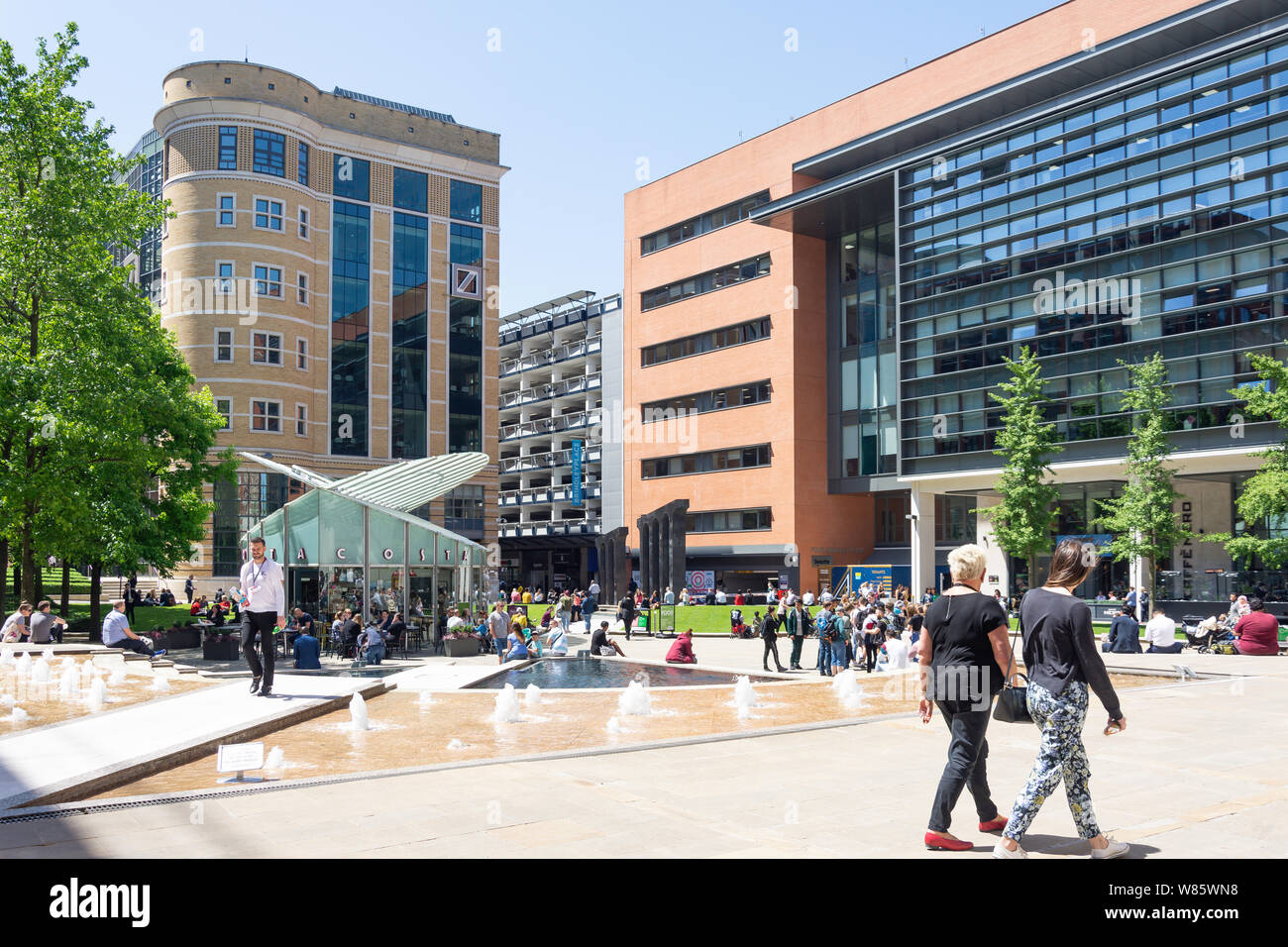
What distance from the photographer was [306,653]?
2005cm

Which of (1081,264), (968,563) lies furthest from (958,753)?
(1081,264)

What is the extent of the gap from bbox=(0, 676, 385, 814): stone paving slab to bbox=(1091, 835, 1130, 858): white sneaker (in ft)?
24.5

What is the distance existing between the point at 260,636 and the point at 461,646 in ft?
43.3

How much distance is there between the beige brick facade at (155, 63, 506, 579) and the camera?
57.7 metres

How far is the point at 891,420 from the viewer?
183 feet

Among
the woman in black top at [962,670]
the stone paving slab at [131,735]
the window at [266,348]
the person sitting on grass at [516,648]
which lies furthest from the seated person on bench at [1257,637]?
the window at [266,348]

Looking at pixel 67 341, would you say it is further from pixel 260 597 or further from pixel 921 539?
pixel 921 539

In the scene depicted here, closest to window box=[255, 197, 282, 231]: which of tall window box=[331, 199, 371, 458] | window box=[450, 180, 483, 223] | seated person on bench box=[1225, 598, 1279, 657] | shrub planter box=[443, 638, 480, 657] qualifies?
tall window box=[331, 199, 371, 458]

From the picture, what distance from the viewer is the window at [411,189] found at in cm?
6612

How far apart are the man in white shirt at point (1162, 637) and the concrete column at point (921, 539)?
2530cm

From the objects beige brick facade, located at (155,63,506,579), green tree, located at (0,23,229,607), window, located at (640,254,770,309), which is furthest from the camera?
window, located at (640,254,770,309)

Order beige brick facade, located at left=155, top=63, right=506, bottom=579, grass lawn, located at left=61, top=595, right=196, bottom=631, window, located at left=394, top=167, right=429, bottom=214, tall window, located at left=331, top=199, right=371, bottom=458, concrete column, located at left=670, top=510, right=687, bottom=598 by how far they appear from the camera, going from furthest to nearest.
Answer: window, located at left=394, top=167, right=429, bottom=214 < tall window, located at left=331, top=199, right=371, bottom=458 < beige brick facade, located at left=155, top=63, right=506, bottom=579 < concrete column, located at left=670, top=510, right=687, bottom=598 < grass lawn, located at left=61, top=595, right=196, bottom=631

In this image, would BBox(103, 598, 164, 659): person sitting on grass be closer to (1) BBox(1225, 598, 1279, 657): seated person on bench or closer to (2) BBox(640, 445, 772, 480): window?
(1) BBox(1225, 598, 1279, 657): seated person on bench

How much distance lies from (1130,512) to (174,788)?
125 feet
